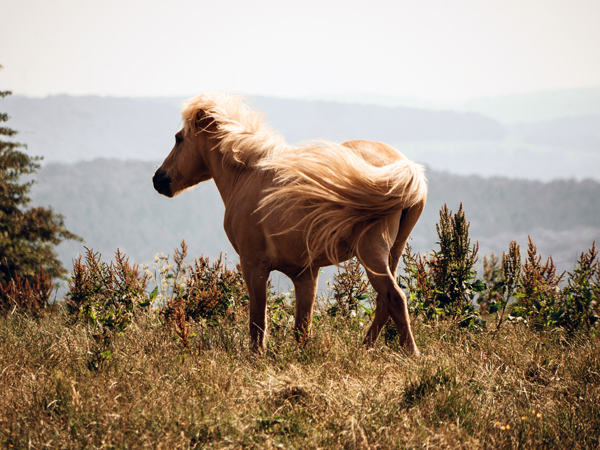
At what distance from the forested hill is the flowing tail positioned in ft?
275

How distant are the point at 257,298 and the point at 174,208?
107200mm

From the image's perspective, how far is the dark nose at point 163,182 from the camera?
16.0ft

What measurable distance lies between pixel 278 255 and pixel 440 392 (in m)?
→ 1.58

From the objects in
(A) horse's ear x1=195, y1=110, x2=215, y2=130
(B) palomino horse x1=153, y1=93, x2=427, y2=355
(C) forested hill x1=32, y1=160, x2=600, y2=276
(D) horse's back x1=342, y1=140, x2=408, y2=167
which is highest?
(A) horse's ear x1=195, y1=110, x2=215, y2=130

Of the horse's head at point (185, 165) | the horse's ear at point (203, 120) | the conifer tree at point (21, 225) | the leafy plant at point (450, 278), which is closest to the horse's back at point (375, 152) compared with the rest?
the leafy plant at point (450, 278)

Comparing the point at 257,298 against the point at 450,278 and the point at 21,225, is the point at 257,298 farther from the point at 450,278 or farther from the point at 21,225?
the point at 21,225

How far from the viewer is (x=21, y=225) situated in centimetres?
1263

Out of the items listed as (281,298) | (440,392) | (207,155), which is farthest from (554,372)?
(207,155)

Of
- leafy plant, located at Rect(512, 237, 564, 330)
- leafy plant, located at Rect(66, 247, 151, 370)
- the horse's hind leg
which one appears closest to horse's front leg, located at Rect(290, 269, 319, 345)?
the horse's hind leg

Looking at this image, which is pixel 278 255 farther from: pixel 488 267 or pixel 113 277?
pixel 488 267

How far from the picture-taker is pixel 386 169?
3.28 meters

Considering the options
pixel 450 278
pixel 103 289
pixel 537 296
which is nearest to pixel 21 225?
pixel 103 289

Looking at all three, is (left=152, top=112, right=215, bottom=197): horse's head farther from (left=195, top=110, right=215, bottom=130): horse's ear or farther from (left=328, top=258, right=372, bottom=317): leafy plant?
(left=328, top=258, right=372, bottom=317): leafy plant

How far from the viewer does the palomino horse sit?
3.27m
